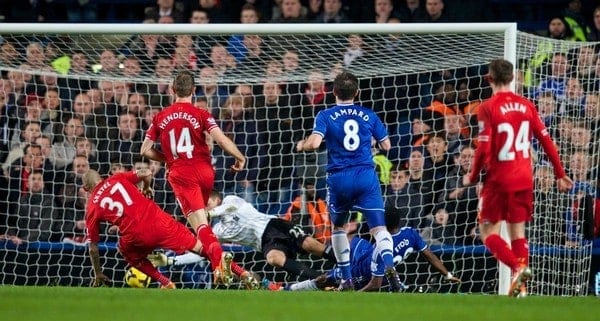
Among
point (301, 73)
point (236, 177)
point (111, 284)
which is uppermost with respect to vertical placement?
point (301, 73)

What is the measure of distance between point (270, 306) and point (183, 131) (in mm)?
2962

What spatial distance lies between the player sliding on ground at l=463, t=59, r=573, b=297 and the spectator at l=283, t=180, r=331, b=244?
461cm

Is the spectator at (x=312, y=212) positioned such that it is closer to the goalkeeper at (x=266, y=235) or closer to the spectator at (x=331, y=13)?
the goalkeeper at (x=266, y=235)

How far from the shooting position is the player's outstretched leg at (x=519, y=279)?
10523 millimetres

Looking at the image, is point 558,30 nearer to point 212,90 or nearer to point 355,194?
point 212,90

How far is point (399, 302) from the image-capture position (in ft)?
34.2

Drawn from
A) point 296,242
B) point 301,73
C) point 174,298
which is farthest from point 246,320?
point 301,73

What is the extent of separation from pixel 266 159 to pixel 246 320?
260 inches

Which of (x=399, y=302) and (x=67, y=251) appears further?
(x=67, y=251)

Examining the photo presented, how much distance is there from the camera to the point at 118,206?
13164 millimetres

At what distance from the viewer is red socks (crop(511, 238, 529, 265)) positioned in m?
10.7

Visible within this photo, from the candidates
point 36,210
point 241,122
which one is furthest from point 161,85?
point 36,210

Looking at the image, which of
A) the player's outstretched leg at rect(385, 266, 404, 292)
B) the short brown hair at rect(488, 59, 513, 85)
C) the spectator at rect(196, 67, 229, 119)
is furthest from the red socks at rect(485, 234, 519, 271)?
the spectator at rect(196, 67, 229, 119)

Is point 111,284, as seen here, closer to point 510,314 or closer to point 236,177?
point 236,177
